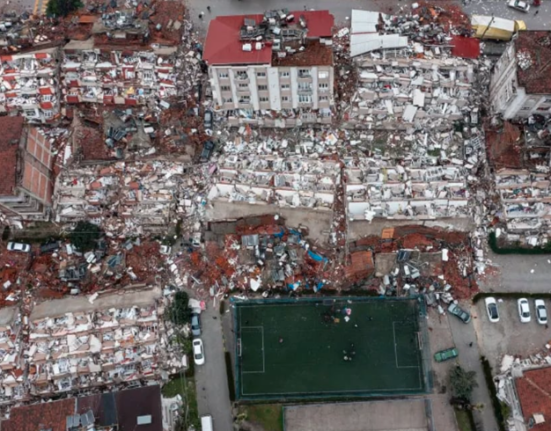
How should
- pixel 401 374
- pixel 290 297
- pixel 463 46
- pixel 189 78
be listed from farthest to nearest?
pixel 189 78
pixel 463 46
pixel 290 297
pixel 401 374

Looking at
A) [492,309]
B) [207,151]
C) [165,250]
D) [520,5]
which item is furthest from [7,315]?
[520,5]

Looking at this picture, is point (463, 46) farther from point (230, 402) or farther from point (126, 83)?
point (230, 402)

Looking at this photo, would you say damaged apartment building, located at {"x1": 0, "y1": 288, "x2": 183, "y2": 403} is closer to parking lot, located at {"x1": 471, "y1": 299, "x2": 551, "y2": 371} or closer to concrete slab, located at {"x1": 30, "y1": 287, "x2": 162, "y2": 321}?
concrete slab, located at {"x1": 30, "y1": 287, "x2": 162, "y2": 321}

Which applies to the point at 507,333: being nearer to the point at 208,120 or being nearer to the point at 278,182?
the point at 278,182

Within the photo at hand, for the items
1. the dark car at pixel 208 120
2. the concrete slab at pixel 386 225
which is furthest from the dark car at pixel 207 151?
the concrete slab at pixel 386 225

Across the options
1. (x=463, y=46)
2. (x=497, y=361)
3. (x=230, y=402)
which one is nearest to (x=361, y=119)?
(x=463, y=46)

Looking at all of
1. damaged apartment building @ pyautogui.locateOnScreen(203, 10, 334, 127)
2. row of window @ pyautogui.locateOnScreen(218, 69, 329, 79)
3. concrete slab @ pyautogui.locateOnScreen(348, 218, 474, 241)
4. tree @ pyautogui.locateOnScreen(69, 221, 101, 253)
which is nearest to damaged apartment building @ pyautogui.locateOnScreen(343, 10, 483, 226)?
concrete slab @ pyautogui.locateOnScreen(348, 218, 474, 241)
